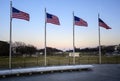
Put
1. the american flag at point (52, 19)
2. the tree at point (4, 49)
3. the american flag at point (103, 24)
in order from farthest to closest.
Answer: the tree at point (4, 49) < the american flag at point (103, 24) < the american flag at point (52, 19)

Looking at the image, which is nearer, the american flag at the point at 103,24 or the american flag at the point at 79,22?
the american flag at the point at 79,22

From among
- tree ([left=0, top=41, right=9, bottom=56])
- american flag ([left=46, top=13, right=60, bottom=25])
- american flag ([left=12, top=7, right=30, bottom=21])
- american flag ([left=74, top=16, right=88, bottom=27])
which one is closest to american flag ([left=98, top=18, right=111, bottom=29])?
american flag ([left=74, top=16, right=88, bottom=27])

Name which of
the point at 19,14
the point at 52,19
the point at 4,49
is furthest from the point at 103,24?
the point at 4,49

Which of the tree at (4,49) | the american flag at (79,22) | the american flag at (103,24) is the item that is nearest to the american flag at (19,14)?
the american flag at (79,22)

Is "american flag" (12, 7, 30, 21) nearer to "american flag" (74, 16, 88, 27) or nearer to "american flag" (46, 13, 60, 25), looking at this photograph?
"american flag" (46, 13, 60, 25)

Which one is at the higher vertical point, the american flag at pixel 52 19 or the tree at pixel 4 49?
the american flag at pixel 52 19

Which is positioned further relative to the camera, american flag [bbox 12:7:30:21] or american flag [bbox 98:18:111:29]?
american flag [bbox 98:18:111:29]

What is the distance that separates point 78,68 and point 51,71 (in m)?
4.09

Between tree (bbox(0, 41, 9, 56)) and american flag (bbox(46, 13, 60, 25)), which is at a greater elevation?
american flag (bbox(46, 13, 60, 25))

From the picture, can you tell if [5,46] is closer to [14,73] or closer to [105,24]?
[105,24]

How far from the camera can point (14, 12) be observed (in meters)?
26.8

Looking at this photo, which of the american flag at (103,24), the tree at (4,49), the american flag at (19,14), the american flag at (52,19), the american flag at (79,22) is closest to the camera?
the american flag at (19,14)

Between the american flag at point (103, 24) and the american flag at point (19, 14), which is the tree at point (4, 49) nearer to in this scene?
the american flag at point (103, 24)

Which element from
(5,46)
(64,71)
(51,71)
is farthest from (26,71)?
(5,46)
